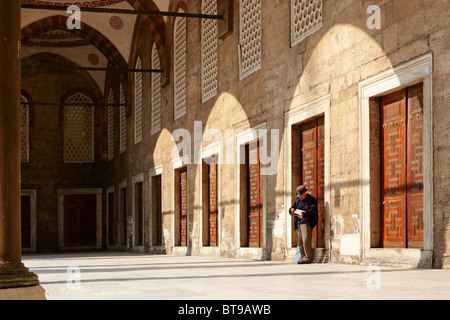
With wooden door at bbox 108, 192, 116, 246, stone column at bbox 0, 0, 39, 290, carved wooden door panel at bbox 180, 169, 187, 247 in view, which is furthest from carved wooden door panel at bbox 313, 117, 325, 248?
wooden door at bbox 108, 192, 116, 246

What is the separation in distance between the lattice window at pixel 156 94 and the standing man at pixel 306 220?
30.4 ft

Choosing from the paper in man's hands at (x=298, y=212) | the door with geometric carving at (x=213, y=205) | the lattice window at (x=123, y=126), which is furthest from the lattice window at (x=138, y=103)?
the paper in man's hands at (x=298, y=212)

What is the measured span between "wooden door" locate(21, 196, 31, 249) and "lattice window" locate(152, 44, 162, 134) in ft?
27.0

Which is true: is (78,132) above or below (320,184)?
above

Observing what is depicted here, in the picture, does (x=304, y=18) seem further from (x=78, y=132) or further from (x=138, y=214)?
(x=78, y=132)

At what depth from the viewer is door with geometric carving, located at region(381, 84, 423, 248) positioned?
24.1 ft

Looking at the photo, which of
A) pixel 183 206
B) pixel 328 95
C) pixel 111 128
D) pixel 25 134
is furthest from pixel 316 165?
pixel 25 134

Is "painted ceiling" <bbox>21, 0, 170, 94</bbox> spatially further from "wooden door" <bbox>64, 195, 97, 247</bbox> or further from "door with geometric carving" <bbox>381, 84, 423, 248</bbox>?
"door with geometric carving" <bbox>381, 84, 423, 248</bbox>

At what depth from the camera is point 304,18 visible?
31.7 feet

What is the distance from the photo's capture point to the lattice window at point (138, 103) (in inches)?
786

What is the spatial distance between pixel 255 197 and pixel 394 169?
4.14m

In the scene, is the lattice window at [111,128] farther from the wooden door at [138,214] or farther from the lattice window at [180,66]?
the lattice window at [180,66]

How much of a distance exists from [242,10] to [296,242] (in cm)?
439
